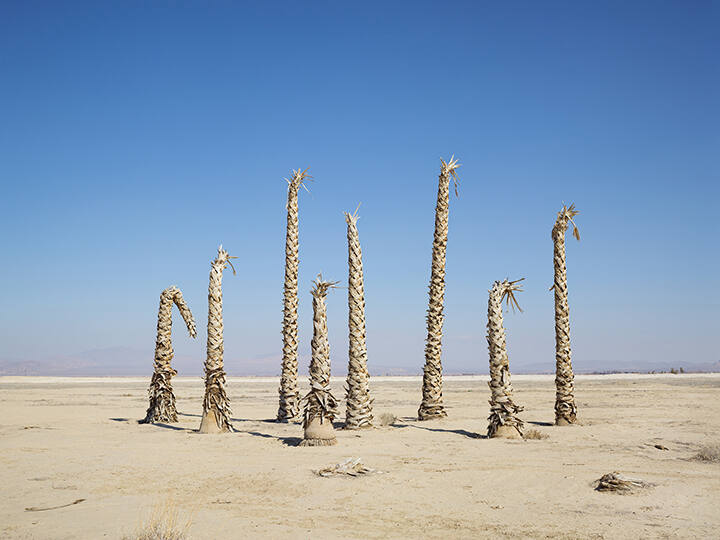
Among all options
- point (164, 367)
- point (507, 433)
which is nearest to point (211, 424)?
point (164, 367)

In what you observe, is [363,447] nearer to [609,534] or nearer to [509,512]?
[509,512]

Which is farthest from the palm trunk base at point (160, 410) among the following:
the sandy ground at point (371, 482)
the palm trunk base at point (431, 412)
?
the palm trunk base at point (431, 412)

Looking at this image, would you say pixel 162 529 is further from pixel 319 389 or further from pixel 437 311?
pixel 437 311

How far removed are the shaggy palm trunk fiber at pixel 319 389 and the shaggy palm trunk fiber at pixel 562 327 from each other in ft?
25.2

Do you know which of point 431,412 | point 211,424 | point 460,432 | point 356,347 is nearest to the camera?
point 460,432

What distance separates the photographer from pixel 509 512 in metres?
7.98

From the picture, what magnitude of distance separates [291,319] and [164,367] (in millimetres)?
4535

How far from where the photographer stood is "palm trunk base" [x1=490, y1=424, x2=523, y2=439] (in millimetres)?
14586

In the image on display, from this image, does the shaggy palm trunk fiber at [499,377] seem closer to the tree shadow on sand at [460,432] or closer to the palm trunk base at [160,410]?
the tree shadow on sand at [460,432]

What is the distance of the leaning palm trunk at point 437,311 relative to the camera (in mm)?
18734

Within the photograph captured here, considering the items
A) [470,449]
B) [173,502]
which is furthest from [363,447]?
[173,502]

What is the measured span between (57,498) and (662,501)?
30.4ft

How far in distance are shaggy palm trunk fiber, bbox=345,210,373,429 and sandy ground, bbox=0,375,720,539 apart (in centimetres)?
79

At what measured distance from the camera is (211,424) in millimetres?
16234
